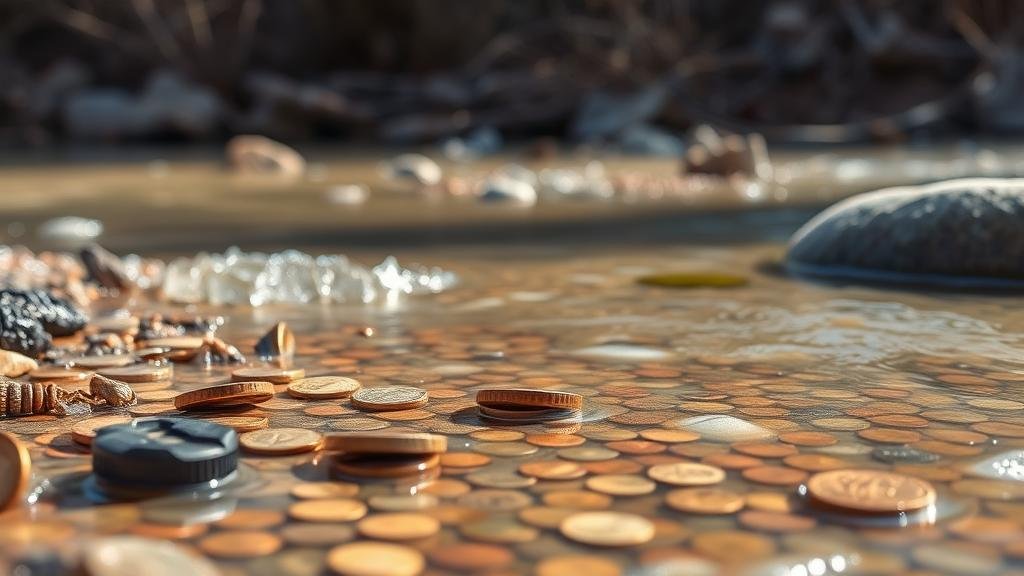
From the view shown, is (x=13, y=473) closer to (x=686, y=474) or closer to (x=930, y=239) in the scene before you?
(x=686, y=474)

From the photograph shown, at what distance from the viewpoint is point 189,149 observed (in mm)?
12297

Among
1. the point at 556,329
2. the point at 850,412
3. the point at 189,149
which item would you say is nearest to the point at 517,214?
the point at 556,329

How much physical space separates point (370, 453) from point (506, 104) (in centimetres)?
1203

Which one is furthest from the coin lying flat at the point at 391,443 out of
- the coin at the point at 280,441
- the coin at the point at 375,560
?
the coin at the point at 375,560

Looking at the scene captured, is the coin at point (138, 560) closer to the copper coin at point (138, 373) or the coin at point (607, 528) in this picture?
the coin at point (607, 528)

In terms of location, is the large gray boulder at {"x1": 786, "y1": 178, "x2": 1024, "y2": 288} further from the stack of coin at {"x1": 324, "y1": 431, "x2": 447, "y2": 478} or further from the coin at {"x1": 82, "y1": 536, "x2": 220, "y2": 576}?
the coin at {"x1": 82, "y1": 536, "x2": 220, "y2": 576}

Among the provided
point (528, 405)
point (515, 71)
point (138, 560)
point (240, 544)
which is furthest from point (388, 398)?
point (515, 71)

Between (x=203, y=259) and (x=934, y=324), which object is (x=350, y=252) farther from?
(x=934, y=324)

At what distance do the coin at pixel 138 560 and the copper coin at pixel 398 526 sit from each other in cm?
21

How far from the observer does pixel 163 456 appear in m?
1.45

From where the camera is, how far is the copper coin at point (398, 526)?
131 centimetres

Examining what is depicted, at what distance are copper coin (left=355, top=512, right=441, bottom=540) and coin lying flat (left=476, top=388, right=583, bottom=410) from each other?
0.45m

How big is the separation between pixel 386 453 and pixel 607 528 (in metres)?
0.36

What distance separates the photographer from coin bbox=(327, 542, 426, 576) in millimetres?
1211
